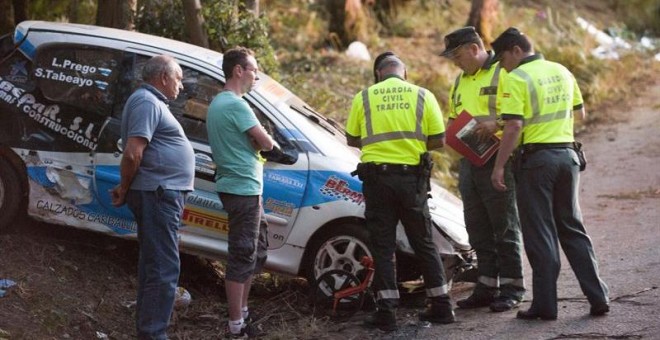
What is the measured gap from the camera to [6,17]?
11.7 m

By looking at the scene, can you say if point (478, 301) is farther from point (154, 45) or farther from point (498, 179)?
point (154, 45)

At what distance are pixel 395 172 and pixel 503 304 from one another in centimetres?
133

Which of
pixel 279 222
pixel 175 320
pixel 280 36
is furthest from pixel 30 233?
pixel 280 36

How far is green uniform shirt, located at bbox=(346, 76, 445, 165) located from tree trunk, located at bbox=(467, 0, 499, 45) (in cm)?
1284

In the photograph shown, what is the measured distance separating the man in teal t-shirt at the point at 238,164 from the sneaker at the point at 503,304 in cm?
181

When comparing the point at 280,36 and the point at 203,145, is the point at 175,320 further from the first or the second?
the point at 280,36

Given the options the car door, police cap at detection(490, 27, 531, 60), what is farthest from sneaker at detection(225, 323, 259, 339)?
police cap at detection(490, 27, 531, 60)

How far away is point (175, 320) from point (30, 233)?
1.51 metres

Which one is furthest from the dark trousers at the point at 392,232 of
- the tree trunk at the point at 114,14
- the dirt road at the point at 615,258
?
the tree trunk at the point at 114,14

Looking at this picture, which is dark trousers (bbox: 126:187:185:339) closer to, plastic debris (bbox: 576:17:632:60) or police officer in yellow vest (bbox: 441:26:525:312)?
police officer in yellow vest (bbox: 441:26:525:312)

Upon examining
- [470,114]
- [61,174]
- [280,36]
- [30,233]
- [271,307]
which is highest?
[280,36]

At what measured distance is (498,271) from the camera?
7.59 metres

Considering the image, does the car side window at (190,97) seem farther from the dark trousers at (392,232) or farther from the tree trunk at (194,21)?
the tree trunk at (194,21)

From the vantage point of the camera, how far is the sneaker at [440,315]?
7078mm
